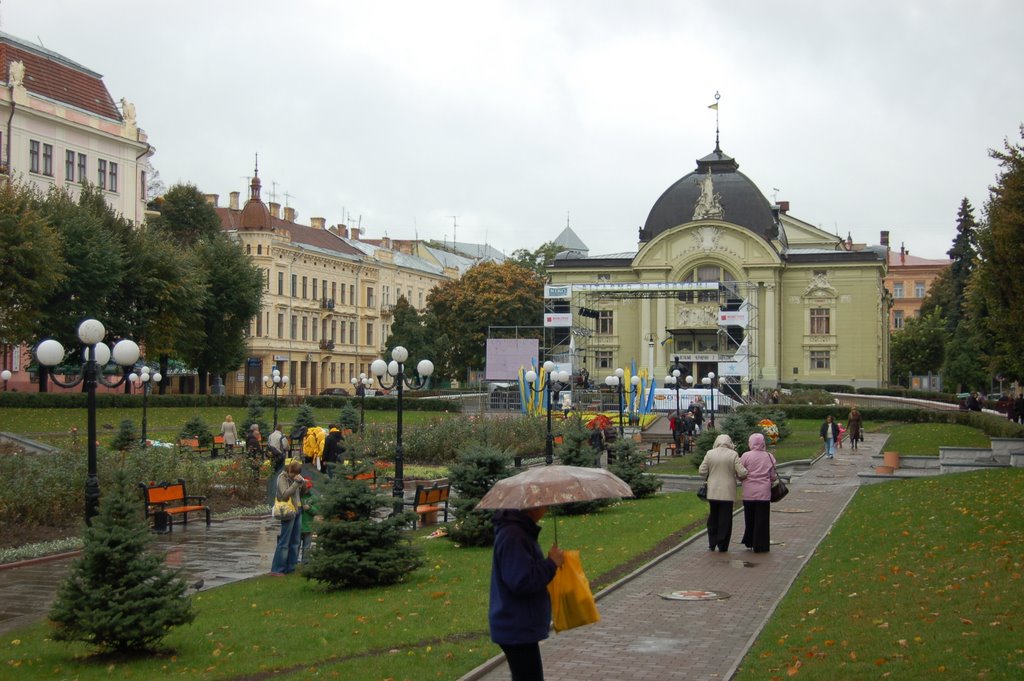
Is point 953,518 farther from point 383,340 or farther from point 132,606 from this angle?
point 383,340

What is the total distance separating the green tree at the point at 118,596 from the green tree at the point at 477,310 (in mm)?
68519

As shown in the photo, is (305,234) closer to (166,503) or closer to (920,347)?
(920,347)

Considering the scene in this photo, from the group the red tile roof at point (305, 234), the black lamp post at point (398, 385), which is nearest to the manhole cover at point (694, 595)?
the black lamp post at point (398, 385)

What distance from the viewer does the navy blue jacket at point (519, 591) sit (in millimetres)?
6516

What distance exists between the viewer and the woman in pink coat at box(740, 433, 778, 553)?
14812 mm

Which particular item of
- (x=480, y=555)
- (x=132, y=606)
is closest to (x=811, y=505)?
(x=480, y=555)

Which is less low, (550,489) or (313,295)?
(313,295)

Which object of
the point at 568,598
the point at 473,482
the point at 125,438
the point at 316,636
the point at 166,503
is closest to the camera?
the point at 568,598

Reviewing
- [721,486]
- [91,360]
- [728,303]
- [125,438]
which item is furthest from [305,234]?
[721,486]

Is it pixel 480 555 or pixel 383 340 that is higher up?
pixel 383 340

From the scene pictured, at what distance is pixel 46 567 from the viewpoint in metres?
15.8

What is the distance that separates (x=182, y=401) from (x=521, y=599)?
53.5 metres

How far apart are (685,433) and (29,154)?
112 ft

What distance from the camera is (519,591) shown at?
6.51m
